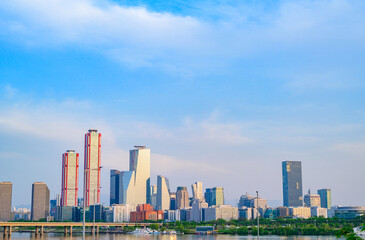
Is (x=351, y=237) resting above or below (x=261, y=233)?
above

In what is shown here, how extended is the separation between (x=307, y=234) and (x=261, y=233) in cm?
2006

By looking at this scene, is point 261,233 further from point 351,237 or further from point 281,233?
point 351,237

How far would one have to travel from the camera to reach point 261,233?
196m

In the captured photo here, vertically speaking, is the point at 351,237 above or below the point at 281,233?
above

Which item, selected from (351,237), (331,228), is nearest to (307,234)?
(331,228)

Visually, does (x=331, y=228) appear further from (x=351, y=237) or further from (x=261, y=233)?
(x=351, y=237)

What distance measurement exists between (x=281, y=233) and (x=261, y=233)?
28.9 feet

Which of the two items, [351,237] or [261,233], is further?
[261,233]

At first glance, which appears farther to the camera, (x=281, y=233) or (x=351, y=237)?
(x=281, y=233)

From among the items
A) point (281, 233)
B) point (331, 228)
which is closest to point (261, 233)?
point (281, 233)

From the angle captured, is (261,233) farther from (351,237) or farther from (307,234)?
(351,237)

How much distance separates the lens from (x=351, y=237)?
27.0 meters

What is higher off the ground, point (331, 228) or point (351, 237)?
point (351, 237)

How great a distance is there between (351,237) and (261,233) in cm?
17591
